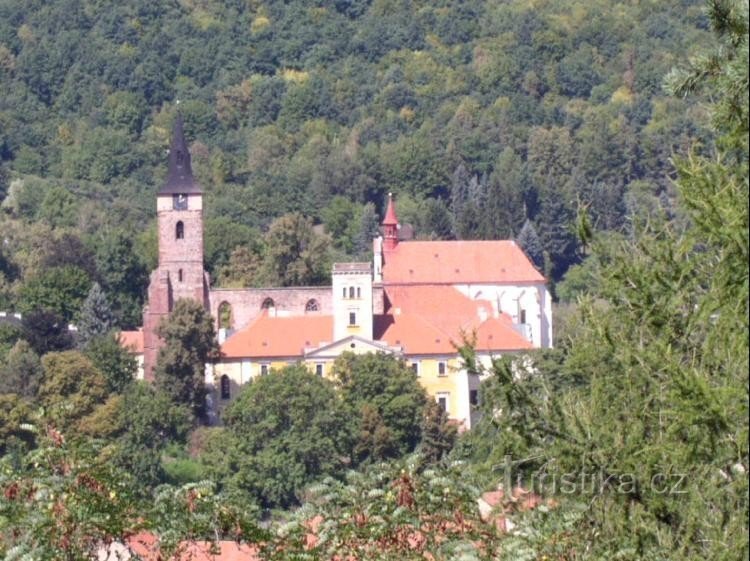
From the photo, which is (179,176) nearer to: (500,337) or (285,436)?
(500,337)

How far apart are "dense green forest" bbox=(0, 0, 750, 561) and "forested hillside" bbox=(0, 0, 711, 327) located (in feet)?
A: 0.73

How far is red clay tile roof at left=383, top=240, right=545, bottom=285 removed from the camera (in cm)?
7431

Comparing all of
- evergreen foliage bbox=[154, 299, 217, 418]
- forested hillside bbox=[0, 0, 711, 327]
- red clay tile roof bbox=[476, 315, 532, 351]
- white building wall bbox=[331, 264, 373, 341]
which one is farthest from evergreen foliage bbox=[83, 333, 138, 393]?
forested hillside bbox=[0, 0, 711, 327]

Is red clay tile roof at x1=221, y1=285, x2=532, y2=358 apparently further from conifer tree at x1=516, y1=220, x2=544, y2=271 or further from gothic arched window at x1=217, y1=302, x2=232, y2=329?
conifer tree at x1=516, y1=220, x2=544, y2=271

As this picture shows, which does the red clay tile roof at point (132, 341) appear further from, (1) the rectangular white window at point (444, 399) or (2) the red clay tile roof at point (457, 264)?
(1) the rectangular white window at point (444, 399)

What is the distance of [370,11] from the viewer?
159875 mm

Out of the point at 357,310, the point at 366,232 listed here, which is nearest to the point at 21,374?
the point at 357,310

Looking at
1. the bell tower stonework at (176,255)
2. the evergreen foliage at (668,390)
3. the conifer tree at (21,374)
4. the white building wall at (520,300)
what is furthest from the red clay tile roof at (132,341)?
the evergreen foliage at (668,390)

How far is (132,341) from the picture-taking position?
231 feet

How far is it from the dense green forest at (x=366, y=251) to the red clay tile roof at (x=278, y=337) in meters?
2.03

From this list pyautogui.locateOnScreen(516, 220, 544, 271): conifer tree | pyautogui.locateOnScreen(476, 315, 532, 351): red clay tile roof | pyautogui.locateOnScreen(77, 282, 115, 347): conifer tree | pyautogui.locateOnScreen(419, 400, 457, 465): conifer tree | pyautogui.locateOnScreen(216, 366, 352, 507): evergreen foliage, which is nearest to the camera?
pyautogui.locateOnScreen(216, 366, 352, 507): evergreen foliage

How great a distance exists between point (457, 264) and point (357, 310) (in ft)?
24.7

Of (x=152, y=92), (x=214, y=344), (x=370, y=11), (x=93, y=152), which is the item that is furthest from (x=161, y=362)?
(x=370, y=11)

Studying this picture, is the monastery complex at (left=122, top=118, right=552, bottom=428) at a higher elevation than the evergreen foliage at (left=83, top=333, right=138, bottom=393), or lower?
higher
